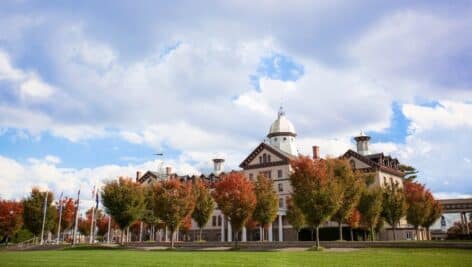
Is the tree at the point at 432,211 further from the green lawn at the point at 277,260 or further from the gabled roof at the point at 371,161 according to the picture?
the green lawn at the point at 277,260

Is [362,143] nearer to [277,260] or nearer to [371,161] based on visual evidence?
[371,161]

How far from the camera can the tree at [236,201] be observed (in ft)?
146

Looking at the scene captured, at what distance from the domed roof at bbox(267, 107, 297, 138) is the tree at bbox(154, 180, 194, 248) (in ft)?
106

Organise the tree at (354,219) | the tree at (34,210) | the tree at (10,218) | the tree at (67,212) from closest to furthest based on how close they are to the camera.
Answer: the tree at (354,219) < the tree at (34,210) < the tree at (10,218) < the tree at (67,212)

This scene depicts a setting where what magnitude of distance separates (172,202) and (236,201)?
7824mm

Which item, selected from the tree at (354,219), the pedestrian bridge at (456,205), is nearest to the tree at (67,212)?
the tree at (354,219)

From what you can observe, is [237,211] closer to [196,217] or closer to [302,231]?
[196,217]

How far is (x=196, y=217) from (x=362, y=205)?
849 inches

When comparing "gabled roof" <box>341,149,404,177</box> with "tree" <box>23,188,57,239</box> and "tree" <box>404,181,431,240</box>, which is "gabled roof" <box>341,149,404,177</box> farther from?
"tree" <box>23,188,57,239</box>

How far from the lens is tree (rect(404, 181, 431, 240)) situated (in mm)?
54438

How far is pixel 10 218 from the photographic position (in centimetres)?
6806

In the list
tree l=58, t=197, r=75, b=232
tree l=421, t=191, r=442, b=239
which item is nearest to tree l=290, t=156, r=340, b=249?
tree l=421, t=191, r=442, b=239

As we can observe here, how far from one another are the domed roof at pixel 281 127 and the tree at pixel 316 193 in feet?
129

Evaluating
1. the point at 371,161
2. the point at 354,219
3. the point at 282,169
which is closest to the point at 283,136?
the point at 282,169
